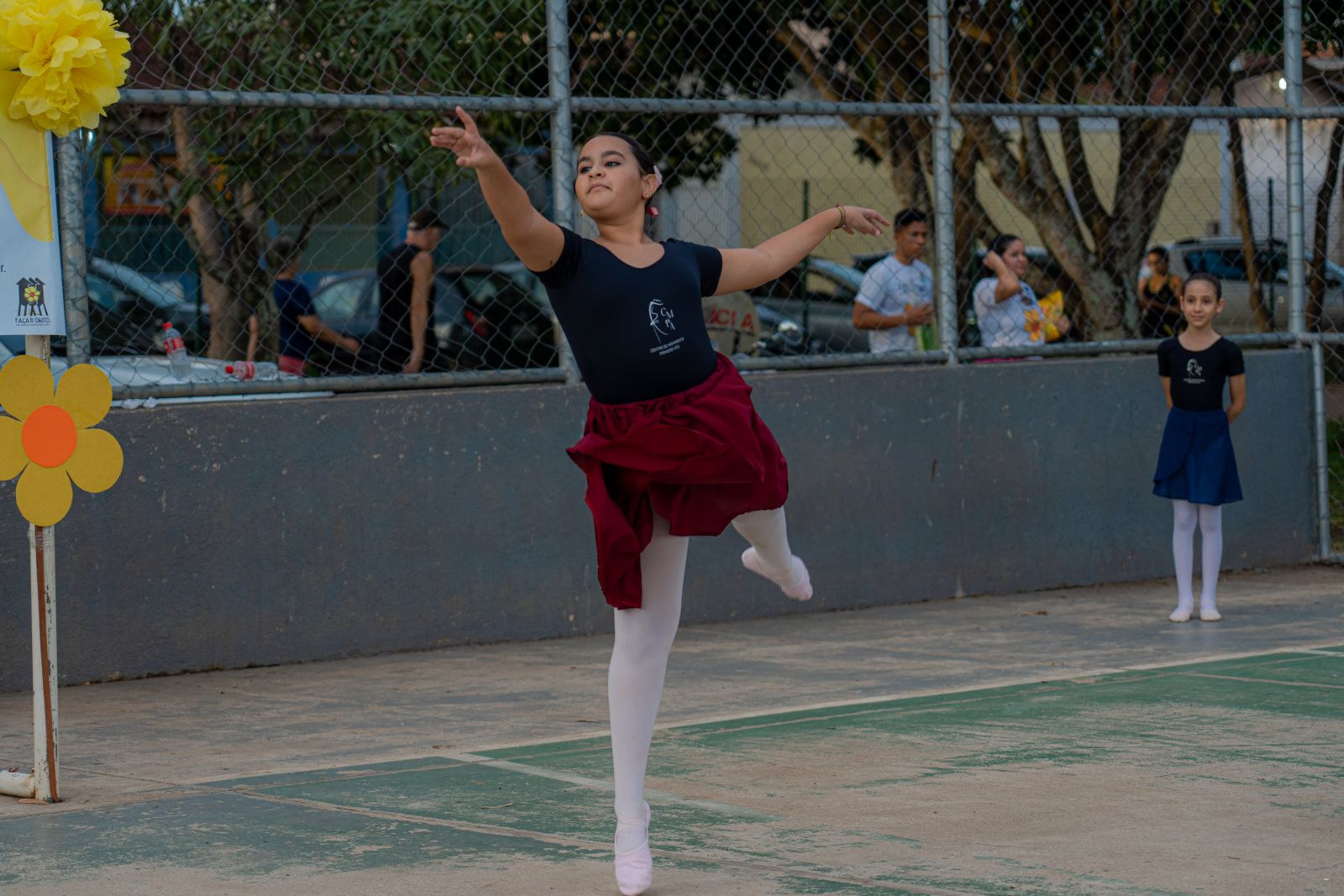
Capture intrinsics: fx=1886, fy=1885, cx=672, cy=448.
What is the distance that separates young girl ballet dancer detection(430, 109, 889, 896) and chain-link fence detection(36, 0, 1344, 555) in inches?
138

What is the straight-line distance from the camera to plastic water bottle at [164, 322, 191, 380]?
8.08 meters

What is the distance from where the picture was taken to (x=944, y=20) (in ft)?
31.4

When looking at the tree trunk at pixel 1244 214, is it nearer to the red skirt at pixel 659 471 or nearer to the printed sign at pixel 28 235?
the red skirt at pixel 659 471

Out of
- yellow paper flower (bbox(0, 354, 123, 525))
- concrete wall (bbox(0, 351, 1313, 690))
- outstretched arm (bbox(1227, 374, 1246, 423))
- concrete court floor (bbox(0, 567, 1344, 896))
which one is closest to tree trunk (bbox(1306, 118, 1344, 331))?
concrete wall (bbox(0, 351, 1313, 690))

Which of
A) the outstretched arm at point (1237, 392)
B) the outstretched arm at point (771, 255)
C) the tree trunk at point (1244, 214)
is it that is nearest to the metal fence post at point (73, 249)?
the outstretched arm at point (771, 255)

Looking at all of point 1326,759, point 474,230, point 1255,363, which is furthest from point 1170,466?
point 474,230

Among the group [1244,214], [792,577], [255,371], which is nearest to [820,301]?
[1244,214]

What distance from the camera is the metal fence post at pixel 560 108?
8.45m

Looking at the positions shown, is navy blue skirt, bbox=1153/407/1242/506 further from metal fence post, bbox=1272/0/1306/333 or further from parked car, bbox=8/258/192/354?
parked car, bbox=8/258/192/354

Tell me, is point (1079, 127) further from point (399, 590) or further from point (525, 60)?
point (399, 590)

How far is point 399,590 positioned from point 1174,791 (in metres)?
4.00

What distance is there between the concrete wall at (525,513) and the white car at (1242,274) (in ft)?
3.06

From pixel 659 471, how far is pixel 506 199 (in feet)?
2.47

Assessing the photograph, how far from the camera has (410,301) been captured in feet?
30.4
